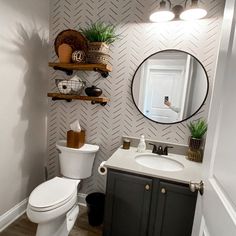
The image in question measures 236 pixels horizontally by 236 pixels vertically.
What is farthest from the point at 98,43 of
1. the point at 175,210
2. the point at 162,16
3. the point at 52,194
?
the point at 175,210

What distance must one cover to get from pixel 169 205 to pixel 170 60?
1209 millimetres

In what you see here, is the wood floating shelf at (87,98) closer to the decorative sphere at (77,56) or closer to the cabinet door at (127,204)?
the decorative sphere at (77,56)

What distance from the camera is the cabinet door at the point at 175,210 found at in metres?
1.34

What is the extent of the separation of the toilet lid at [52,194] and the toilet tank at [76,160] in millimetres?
195

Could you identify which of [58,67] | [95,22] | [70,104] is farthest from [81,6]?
[70,104]

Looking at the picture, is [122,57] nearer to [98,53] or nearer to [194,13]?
[98,53]

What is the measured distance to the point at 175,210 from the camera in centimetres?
137

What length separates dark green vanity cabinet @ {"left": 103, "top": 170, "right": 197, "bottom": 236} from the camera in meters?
1.35

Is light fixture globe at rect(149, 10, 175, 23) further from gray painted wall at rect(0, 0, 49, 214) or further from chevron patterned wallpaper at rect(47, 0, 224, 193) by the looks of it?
gray painted wall at rect(0, 0, 49, 214)

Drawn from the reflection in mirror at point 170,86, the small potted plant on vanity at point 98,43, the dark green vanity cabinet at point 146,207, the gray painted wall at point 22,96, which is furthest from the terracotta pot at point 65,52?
the dark green vanity cabinet at point 146,207

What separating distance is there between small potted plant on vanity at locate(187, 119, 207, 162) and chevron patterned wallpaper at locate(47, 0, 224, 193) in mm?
106

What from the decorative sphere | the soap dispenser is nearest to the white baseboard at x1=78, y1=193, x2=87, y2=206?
the soap dispenser

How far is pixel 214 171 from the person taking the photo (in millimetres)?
830

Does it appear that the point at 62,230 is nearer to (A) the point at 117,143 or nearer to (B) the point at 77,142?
(B) the point at 77,142
